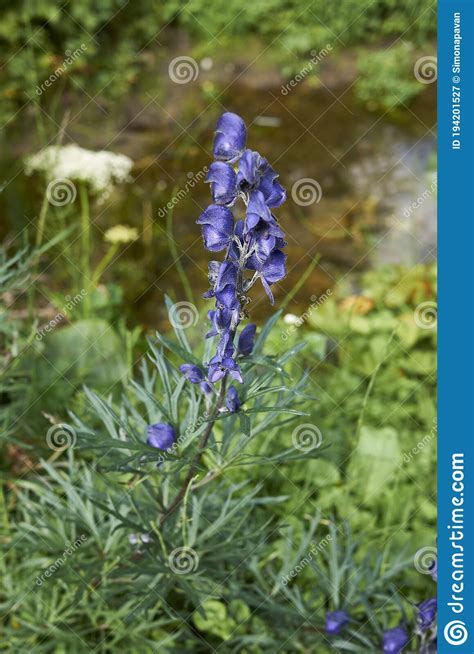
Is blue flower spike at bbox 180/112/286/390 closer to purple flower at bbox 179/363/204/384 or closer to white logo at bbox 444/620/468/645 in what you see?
purple flower at bbox 179/363/204/384

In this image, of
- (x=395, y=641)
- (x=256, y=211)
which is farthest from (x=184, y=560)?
(x=256, y=211)

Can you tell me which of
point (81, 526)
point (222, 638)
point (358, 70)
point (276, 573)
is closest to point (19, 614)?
point (81, 526)

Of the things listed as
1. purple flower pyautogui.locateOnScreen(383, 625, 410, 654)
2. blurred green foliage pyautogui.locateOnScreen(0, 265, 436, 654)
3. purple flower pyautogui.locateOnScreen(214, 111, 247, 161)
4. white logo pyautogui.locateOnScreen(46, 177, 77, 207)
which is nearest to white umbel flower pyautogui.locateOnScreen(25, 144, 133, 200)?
white logo pyautogui.locateOnScreen(46, 177, 77, 207)

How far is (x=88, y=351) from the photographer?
356 centimetres

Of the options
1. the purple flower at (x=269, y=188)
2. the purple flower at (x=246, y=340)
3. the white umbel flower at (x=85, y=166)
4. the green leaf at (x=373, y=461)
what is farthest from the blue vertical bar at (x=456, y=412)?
the white umbel flower at (x=85, y=166)

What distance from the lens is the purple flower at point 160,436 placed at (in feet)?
6.39

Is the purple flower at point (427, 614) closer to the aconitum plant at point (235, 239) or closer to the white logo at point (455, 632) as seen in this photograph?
the white logo at point (455, 632)

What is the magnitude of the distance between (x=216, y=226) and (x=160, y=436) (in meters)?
0.58

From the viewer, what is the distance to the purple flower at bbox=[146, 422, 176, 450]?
195 centimetres

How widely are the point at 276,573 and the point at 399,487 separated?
770 millimetres

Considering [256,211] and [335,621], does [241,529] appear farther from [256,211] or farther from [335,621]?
[256,211]

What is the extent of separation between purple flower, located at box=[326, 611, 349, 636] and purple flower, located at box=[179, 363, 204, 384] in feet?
3.22

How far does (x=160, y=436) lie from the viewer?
6.40 ft

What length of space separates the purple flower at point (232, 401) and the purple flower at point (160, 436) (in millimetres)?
201
